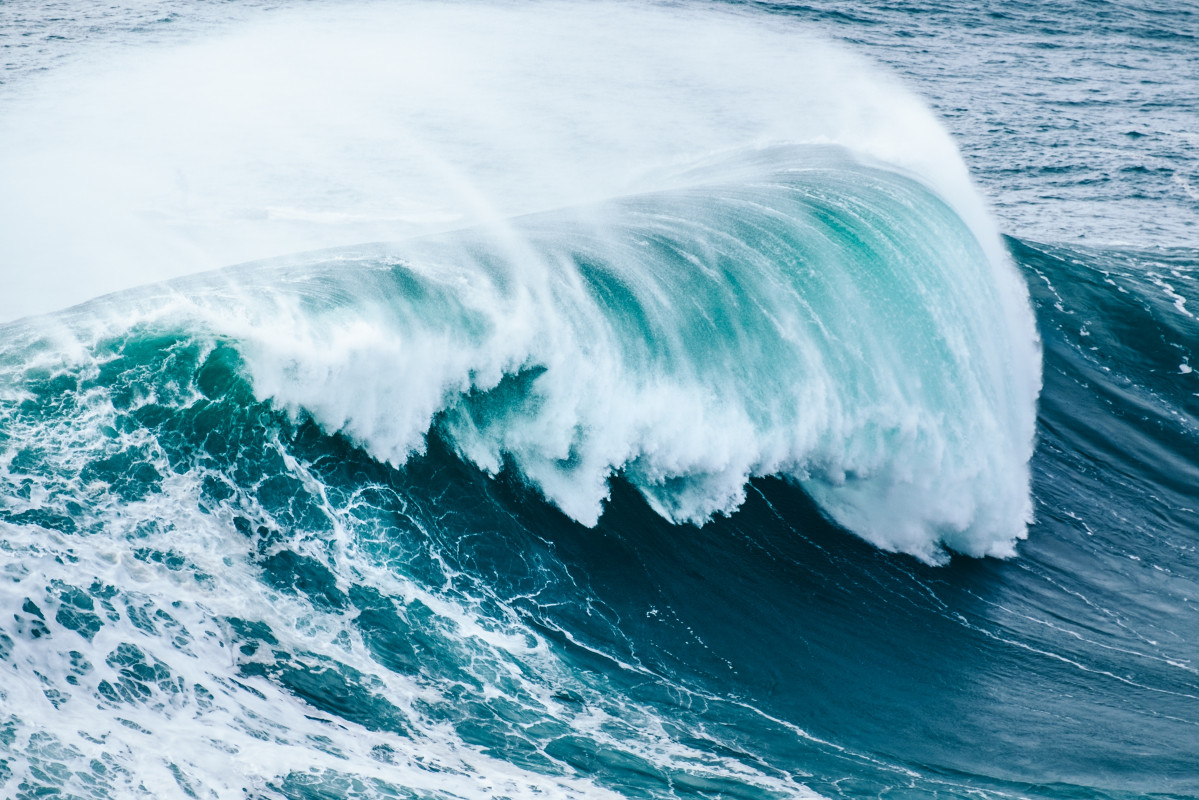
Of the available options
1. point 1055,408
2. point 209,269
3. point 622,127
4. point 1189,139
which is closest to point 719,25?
point 622,127

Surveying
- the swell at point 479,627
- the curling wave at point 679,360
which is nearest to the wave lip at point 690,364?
the curling wave at point 679,360

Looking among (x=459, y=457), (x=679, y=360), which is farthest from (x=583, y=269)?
(x=459, y=457)

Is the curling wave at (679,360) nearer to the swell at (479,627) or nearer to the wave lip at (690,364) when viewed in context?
the wave lip at (690,364)

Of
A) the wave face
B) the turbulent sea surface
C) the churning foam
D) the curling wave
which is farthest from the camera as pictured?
the churning foam

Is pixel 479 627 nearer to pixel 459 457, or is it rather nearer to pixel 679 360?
pixel 459 457

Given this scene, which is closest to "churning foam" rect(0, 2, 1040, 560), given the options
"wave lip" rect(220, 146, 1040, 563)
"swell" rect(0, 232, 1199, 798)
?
"wave lip" rect(220, 146, 1040, 563)

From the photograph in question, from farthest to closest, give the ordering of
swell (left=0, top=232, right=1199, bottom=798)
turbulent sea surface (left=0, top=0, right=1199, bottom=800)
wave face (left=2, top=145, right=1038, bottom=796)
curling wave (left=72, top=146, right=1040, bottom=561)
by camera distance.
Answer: curling wave (left=72, top=146, right=1040, bottom=561) → turbulent sea surface (left=0, top=0, right=1199, bottom=800) → wave face (left=2, top=145, right=1038, bottom=796) → swell (left=0, top=232, right=1199, bottom=798)

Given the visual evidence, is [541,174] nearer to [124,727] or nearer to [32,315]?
[32,315]

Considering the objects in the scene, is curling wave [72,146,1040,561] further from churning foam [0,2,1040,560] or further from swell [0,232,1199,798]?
swell [0,232,1199,798]
